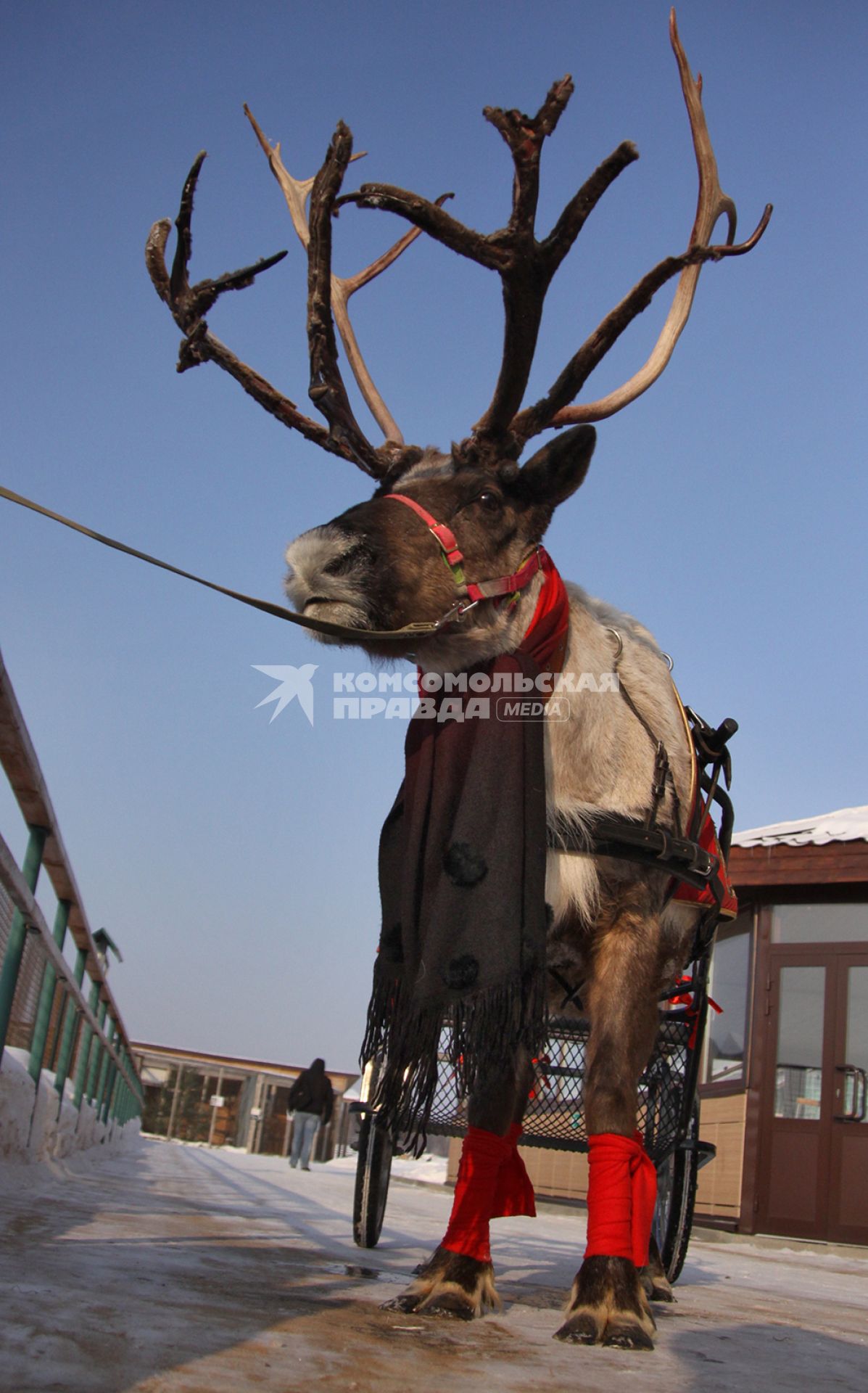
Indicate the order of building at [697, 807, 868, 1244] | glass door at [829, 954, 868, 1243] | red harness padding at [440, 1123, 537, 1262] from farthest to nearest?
building at [697, 807, 868, 1244], glass door at [829, 954, 868, 1243], red harness padding at [440, 1123, 537, 1262]

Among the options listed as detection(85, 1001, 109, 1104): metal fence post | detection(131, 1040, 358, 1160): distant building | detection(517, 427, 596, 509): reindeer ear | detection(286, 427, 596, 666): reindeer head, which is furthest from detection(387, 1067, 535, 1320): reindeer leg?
detection(131, 1040, 358, 1160): distant building

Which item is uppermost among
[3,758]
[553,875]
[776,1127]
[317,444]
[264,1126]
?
[317,444]

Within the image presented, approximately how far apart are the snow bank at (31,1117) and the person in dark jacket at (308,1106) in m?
9.95

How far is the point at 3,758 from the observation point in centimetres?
368

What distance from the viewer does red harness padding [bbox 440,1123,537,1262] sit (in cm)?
285

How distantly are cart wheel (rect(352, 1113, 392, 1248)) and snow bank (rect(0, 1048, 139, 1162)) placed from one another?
1.36m

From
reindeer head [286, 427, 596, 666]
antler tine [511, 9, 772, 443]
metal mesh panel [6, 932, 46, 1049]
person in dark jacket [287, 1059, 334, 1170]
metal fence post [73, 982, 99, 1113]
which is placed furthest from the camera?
person in dark jacket [287, 1059, 334, 1170]

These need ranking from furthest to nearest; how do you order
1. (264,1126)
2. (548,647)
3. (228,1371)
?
(264,1126) < (548,647) < (228,1371)

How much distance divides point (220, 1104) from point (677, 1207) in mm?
41986

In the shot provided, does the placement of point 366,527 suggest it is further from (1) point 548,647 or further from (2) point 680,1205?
(2) point 680,1205

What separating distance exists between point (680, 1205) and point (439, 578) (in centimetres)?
262

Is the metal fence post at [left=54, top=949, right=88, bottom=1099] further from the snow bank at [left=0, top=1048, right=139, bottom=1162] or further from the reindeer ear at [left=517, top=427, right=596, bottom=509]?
the reindeer ear at [left=517, top=427, right=596, bottom=509]

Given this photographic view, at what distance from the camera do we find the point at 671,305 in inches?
161

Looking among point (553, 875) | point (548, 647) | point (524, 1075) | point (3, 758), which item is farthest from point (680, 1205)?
point (3, 758)
